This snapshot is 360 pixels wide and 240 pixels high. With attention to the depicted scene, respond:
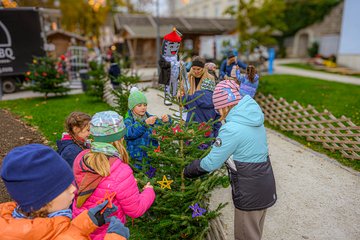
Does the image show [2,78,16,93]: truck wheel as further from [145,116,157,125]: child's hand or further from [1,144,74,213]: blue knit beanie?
[1,144,74,213]: blue knit beanie

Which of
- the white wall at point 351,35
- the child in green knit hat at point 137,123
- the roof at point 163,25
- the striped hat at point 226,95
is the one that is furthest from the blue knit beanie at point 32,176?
the white wall at point 351,35

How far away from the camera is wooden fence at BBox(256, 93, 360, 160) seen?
661 centimetres

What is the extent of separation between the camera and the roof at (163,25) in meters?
25.4

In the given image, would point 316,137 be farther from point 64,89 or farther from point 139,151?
point 64,89

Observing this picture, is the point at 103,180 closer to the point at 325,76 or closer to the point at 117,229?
the point at 117,229

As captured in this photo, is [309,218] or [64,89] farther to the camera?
[64,89]

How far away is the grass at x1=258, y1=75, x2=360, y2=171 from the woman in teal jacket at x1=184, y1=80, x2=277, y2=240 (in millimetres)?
4426

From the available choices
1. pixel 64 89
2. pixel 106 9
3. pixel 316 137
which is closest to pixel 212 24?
pixel 106 9

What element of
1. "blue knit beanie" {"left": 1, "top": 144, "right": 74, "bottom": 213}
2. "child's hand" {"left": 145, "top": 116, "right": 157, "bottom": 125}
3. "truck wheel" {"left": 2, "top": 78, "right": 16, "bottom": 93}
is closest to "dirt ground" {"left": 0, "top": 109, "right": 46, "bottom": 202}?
"child's hand" {"left": 145, "top": 116, "right": 157, "bottom": 125}

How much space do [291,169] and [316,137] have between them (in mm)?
1882

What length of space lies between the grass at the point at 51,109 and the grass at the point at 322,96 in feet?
20.9

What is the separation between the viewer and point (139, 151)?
4344mm

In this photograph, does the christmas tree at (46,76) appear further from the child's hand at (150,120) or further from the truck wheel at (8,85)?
the child's hand at (150,120)

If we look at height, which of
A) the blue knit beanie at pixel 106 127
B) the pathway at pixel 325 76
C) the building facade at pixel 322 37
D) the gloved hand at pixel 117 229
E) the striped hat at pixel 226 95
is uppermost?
the building facade at pixel 322 37
